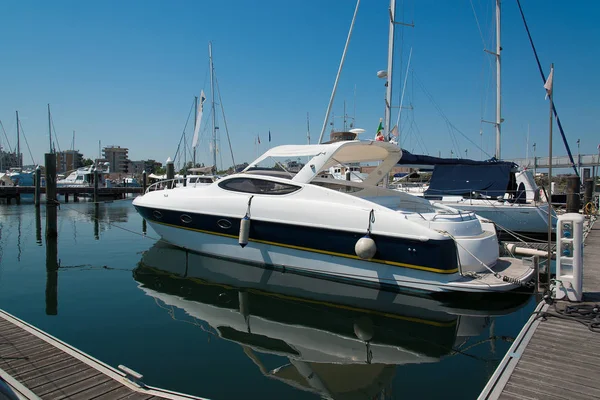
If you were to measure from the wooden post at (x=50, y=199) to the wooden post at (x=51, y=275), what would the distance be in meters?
0.31

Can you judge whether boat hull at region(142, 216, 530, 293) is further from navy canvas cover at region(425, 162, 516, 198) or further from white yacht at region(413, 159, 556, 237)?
navy canvas cover at region(425, 162, 516, 198)

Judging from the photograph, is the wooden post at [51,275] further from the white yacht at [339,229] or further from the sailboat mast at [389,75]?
the sailboat mast at [389,75]

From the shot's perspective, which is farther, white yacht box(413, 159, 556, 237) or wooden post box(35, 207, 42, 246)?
wooden post box(35, 207, 42, 246)

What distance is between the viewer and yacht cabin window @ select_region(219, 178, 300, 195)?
28.0ft

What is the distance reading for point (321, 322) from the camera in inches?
250

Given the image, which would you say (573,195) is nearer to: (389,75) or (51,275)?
(389,75)

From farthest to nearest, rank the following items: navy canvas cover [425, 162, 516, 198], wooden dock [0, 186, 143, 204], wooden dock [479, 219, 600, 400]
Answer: wooden dock [0, 186, 143, 204] < navy canvas cover [425, 162, 516, 198] < wooden dock [479, 219, 600, 400]

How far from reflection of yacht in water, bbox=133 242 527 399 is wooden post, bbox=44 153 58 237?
657cm

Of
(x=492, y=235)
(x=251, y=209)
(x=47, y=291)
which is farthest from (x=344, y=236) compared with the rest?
(x=47, y=291)

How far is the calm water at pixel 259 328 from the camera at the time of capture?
4508 mm

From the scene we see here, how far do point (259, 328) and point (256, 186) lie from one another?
3.62 metres

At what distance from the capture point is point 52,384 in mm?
3748

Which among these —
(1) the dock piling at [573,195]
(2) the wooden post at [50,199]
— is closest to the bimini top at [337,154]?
(2) the wooden post at [50,199]

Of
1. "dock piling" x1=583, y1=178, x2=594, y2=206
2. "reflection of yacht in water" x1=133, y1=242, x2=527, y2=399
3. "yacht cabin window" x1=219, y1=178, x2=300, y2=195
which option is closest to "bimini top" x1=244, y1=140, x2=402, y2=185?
"yacht cabin window" x1=219, y1=178, x2=300, y2=195
